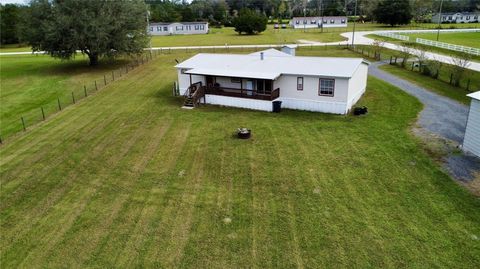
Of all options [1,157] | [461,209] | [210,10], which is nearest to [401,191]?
[461,209]

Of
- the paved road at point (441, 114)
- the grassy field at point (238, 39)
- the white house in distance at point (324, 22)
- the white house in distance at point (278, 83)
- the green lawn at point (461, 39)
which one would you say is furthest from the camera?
the white house in distance at point (324, 22)

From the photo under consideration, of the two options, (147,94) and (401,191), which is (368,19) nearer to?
(147,94)

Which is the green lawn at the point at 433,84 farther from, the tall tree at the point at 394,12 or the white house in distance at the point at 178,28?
the white house in distance at the point at 178,28

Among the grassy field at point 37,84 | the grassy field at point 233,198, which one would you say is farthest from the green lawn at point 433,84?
the grassy field at point 37,84

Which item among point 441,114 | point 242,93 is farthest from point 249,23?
point 441,114

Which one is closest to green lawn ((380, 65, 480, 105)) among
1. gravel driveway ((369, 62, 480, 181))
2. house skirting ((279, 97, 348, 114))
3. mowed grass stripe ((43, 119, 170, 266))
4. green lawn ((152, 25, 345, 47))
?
gravel driveway ((369, 62, 480, 181))

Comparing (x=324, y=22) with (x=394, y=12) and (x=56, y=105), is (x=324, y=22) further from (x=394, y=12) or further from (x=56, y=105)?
(x=56, y=105)

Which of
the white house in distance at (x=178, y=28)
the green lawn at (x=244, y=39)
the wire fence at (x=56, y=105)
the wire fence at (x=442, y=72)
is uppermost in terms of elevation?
the white house in distance at (x=178, y=28)

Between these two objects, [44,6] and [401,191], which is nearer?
[401,191]
